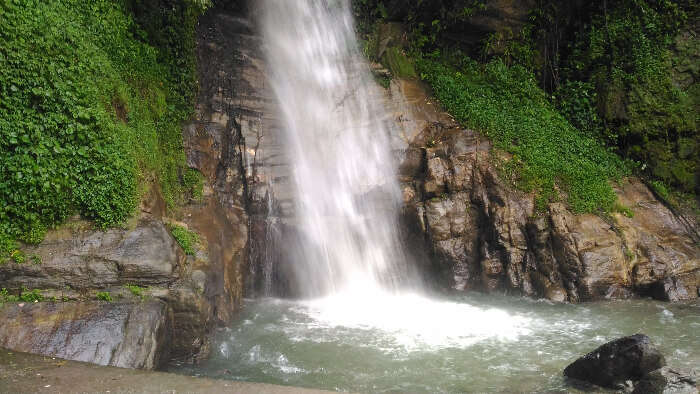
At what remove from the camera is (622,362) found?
598cm

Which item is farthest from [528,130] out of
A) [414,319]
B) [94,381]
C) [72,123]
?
[94,381]

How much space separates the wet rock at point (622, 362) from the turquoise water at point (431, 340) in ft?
1.45

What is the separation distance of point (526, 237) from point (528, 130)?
3.55m

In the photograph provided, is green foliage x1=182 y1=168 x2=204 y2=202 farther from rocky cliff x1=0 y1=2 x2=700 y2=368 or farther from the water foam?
the water foam

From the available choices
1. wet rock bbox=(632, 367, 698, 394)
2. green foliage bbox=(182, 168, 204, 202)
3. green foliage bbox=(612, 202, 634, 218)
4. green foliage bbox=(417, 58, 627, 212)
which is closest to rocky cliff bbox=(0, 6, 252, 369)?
green foliage bbox=(182, 168, 204, 202)

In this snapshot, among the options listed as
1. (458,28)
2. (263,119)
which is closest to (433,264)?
(263,119)

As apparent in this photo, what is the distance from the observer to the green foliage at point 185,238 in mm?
8381

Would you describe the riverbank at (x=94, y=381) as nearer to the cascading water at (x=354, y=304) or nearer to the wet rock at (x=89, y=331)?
the wet rock at (x=89, y=331)

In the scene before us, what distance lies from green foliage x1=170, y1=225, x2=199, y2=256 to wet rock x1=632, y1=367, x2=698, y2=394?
7.06m

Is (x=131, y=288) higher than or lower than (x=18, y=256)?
lower

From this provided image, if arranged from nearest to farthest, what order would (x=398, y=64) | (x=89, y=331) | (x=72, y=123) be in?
(x=89, y=331) < (x=72, y=123) < (x=398, y=64)

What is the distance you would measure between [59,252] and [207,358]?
2.74m

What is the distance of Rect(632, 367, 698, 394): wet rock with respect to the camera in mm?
5517

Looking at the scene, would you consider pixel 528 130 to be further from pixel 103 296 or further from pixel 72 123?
pixel 103 296
